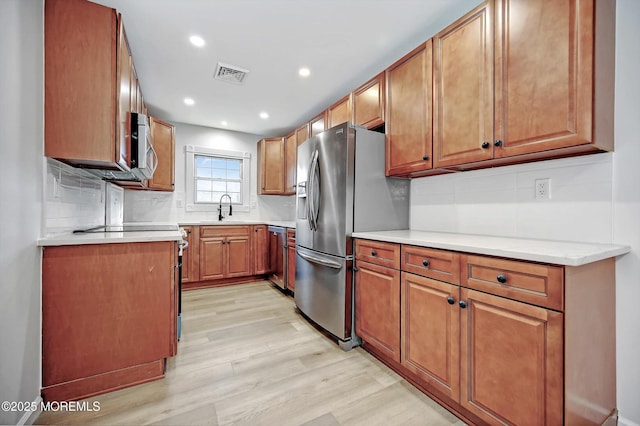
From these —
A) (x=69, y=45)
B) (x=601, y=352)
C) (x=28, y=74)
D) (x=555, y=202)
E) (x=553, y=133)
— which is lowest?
(x=601, y=352)

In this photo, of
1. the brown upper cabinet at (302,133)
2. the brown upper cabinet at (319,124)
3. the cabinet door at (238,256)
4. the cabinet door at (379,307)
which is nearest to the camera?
the cabinet door at (379,307)

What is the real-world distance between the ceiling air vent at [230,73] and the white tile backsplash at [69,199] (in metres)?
1.49

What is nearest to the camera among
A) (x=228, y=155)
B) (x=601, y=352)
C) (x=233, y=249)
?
(x=601, y=352)

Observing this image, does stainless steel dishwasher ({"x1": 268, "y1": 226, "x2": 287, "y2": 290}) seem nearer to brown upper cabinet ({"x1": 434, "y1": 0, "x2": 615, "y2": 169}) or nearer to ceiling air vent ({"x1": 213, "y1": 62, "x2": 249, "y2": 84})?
ceiling air vent ({"x1": 213, "y1": 62, "x2": 249, "y2": 84})

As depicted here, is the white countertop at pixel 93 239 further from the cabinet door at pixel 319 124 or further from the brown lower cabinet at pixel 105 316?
the cabinet door at pixel 319 124

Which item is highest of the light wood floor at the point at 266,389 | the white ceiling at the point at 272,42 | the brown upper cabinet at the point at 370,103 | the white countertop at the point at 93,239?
the white ceiling at the point at 272,42

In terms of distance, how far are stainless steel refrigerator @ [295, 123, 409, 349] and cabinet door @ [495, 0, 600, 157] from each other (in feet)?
3.05

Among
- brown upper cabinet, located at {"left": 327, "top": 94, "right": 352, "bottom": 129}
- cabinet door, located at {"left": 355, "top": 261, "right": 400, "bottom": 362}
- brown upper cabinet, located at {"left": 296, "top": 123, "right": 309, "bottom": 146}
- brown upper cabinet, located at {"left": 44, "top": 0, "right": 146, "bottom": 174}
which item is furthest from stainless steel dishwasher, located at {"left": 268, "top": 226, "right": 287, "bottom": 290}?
brown upper cabinet, located at {"left": 44, "top": 0, "right": 146, "bottom": 174}

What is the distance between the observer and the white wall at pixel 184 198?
160 inches

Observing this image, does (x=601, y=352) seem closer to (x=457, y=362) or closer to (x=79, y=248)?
(x=457, y=362)

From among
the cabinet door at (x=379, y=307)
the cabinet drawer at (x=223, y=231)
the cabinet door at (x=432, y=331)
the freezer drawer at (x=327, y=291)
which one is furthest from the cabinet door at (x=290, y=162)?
the cabinet door at (x=432, y=331)

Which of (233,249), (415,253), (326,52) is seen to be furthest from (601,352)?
(233,249)

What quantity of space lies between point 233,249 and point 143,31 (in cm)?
273

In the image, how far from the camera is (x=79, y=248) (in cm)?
155
